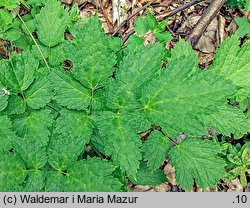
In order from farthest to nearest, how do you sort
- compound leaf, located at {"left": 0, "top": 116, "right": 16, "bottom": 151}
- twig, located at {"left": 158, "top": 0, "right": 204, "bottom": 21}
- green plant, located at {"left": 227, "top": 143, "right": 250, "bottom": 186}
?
twig, located at {"left": 158, "top": 0, "right": 204, "bottom": 21}, green plant, located at {"left": 227, "top": 143, "right": 250, "bottom": 186}, compound leaf, located at {"left": 0, "top": 116, "right": 16, "bottom": 151}

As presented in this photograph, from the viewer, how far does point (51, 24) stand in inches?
83.8

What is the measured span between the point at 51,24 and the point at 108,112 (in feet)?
2.58

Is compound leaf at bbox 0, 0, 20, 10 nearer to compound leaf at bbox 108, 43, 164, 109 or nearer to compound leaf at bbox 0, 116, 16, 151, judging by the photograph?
compound leaf at bbox 0, 116, 16, 151

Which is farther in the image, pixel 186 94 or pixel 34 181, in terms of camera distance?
pixel 34 181

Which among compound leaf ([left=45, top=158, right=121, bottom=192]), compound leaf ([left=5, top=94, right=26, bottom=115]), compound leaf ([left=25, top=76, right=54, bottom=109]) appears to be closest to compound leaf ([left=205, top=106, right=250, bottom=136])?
compound leaf ([left=45, top=158, right=121, bottom=192])

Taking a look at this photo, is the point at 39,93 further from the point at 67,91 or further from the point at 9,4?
the point at 9,4

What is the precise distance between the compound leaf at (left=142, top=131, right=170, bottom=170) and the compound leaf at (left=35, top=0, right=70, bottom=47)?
0.81 meters

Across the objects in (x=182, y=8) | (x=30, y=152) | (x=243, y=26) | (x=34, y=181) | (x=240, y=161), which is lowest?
(x=34, y=181)

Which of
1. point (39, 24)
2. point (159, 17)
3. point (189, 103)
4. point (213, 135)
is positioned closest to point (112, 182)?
point (189, 103)

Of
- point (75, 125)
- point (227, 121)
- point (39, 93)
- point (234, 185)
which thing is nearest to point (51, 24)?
point (39, 93)

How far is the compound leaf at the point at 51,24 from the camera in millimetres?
2131

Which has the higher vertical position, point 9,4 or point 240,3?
point 240,3

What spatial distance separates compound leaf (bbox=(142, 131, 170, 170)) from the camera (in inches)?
74.3

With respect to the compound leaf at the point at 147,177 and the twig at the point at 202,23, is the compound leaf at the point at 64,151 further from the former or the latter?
the twig at the point at 202,23
